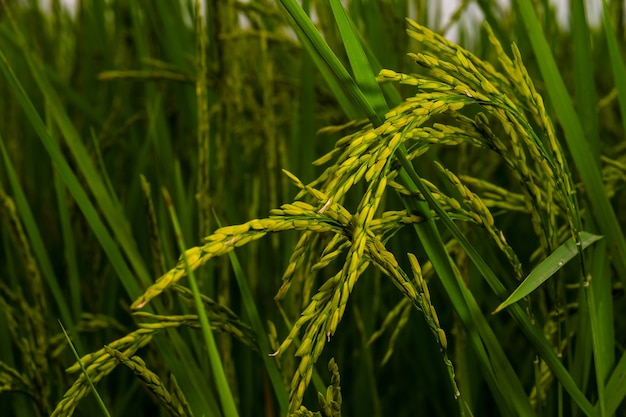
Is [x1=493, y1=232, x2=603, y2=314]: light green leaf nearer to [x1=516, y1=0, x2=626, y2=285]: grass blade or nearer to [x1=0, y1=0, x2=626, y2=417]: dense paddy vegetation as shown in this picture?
[x1=0, y1=0, x2=626, y2=417]: dense paddy vegetation

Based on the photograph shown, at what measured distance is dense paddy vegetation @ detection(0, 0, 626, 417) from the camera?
73cm

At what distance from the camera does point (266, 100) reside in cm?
137

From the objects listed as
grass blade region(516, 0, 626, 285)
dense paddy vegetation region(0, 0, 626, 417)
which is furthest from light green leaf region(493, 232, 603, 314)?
grass blade region(516, 0, 626, 285)

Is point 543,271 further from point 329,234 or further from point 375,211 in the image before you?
point 329,234

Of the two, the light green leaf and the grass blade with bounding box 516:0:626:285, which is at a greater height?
the grass blade with bounding box 516:0:626:285

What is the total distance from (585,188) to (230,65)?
752 mm

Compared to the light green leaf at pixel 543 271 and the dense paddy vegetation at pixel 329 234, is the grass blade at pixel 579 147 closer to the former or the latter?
the dense paddy vegetation at pixel 329 234

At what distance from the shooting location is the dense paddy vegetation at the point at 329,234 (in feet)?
2.40

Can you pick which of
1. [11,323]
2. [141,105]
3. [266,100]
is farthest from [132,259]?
[141,105]

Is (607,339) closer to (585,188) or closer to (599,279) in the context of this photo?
(599,279)

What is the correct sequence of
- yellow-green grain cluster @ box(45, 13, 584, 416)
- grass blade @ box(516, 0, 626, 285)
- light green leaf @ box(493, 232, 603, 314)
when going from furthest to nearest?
grass blade @ box(516, 0, 626, 285) < light green leaf @ box(493, 232, 603, 314) < yellow-green grain cluster @ box(45, 13, 584, 416)

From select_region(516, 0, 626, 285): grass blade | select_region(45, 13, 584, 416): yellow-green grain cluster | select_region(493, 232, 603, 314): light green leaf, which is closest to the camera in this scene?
select_region(45, 13, 584, 416): yellow-green grain cluster

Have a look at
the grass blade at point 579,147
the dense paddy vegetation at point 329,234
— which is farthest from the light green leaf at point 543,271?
the grass blade at point 579,147

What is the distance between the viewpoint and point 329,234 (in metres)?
1.02
